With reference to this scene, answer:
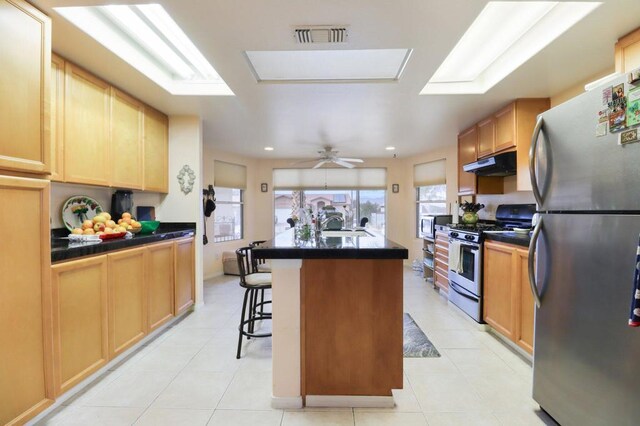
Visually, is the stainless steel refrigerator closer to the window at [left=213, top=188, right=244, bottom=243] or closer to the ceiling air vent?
the ceiling air vent

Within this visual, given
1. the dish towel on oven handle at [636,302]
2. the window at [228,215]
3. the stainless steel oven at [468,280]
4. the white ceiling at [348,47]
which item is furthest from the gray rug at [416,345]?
the window at [228,215]

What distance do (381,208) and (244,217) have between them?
9.85ft

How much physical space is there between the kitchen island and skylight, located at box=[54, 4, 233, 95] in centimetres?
180

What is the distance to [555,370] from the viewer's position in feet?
5.10

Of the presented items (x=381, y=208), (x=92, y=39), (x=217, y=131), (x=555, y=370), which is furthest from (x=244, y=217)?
(x=555, y=370)

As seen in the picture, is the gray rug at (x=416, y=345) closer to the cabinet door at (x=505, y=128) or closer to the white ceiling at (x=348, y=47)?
the cabinet door at (x=505, y=128)

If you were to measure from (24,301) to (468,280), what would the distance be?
3.58 m

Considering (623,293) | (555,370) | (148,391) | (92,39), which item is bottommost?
(148,391)

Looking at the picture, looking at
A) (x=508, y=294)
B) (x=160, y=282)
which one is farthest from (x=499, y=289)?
(x=160, y=282)

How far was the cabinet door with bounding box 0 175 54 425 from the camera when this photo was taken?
1.38 m

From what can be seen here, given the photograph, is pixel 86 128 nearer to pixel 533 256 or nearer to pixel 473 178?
pixel 533 256

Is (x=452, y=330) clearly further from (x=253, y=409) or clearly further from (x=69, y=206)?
(x=69, y=206)

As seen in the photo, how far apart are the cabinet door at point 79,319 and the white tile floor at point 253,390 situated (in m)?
0.18

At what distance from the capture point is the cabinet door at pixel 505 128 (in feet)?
9.63
